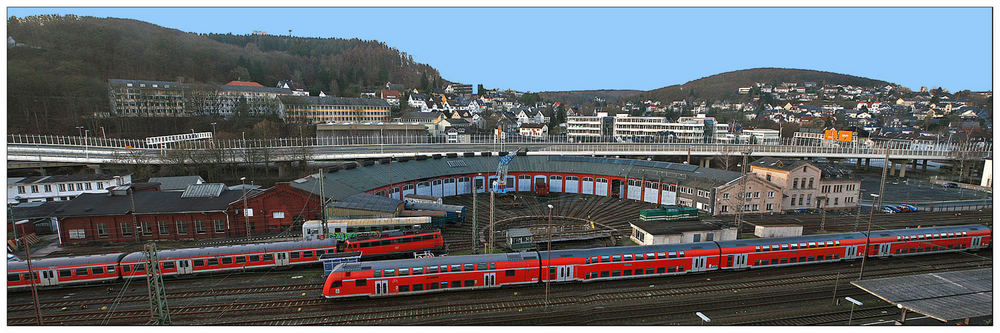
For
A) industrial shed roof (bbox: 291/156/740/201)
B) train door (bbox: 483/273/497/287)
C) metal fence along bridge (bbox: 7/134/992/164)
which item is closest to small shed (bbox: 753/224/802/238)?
industrial shed roof (bbox: 291/156/740/201)

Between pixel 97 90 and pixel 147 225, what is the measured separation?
68251mm

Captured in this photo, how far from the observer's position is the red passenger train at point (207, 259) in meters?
22.6

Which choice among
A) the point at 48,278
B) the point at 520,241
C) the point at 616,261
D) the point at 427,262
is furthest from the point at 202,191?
the point at 616,261

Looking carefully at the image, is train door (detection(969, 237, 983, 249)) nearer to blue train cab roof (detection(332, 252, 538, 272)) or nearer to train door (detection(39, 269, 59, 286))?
blue train cab roof (detection(332, 252, 538, 272))

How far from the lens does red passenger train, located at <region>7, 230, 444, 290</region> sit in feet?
74.2

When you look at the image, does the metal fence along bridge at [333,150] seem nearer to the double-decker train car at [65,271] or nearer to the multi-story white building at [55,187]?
the multi-story white building at [55,187]

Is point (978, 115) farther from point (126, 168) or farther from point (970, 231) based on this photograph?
point (126, 168)

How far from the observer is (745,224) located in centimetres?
3581

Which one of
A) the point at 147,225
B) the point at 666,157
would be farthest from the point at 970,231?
the point at 147,225

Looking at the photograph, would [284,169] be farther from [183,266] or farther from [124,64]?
[124,64]

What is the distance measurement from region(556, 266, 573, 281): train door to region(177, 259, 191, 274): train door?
2033 centimetres

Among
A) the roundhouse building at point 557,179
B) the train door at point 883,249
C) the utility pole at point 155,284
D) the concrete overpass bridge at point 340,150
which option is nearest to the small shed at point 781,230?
the train door at point 883,249

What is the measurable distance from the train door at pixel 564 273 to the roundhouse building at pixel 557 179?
1878 centimetres

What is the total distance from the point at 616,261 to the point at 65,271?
2897 cm
